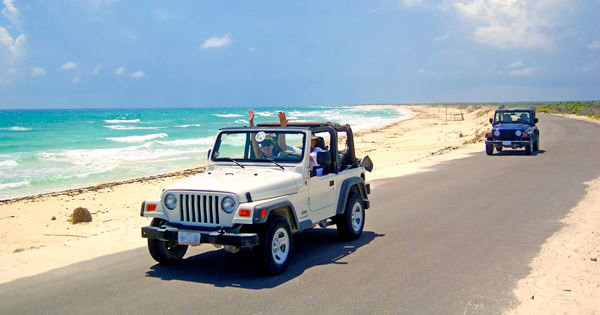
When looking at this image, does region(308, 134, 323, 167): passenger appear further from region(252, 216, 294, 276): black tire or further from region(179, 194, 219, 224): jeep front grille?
region(179, 194, 219, 224): jeep front grille

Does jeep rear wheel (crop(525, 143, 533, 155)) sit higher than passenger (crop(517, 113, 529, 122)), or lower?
lower

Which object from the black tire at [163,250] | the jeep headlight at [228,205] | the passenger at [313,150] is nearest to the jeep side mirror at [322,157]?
the passenger at [313,150]

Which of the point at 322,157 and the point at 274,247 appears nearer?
the point at 274,247

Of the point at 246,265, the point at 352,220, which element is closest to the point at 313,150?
the point at 352,220

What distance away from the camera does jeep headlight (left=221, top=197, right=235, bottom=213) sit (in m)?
5.60

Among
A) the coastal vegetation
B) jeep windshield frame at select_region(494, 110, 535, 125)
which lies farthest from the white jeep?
the coastal vegetation

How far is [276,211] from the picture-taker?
19.8ft

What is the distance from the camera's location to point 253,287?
18.2 ft

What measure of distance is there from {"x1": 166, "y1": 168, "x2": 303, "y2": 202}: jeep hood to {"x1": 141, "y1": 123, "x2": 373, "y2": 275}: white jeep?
0.5 inches

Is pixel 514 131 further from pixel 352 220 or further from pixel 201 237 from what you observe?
pixel 201 237

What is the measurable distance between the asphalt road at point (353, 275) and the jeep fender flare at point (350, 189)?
2.07 feet

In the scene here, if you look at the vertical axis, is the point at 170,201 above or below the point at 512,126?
above

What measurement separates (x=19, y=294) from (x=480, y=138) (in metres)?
30.1

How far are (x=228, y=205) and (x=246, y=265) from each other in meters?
1.22
